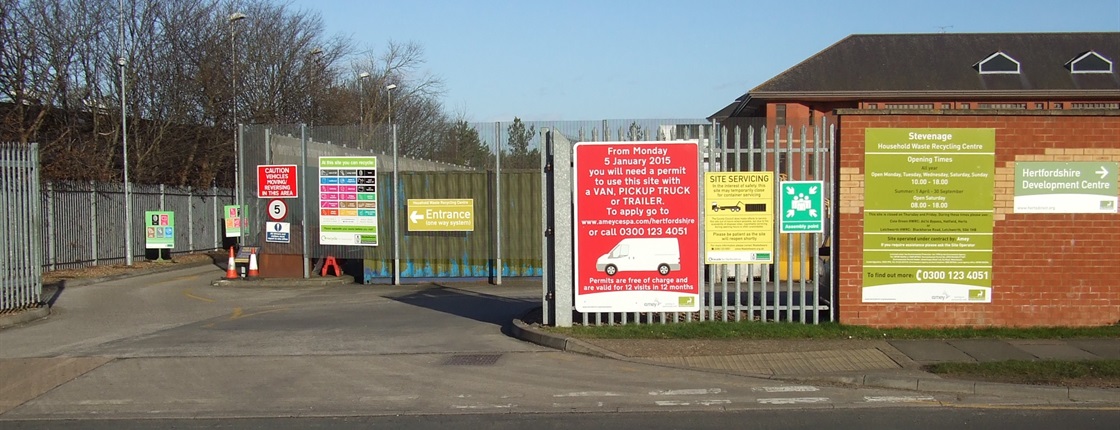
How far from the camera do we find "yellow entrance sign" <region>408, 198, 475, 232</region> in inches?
772

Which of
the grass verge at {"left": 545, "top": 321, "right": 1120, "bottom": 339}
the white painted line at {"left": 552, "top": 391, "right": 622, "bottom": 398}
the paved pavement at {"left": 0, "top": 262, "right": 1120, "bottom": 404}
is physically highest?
the grass verge at {"left": 545, "top": 321, "right": 1120, "bottom": 339}

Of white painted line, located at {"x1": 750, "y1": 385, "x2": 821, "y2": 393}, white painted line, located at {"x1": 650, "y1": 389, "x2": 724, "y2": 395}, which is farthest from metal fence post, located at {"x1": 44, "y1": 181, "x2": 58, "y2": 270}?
white painted line, located at {"x1": 750, "y1": 385, "x2": 821, "y2": 393}

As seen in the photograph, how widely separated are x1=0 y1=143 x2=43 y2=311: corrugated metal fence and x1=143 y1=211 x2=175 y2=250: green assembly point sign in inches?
445

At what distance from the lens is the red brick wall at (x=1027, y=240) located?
1106 cm

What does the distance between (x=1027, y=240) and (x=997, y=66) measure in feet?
120

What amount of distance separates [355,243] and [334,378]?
10527mm

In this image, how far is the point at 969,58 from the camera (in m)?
44.6

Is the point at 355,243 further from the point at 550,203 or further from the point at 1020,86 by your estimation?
the point at 1020,86

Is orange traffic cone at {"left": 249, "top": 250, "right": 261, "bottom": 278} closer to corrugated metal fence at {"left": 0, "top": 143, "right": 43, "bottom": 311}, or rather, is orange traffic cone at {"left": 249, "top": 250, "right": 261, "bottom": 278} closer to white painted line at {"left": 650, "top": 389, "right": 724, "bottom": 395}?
corrugated metal fence at {"left": 0, "top": 143, "right": 43, "bottom": 311}

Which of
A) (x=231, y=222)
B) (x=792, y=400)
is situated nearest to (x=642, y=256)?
(x=792, y=400)

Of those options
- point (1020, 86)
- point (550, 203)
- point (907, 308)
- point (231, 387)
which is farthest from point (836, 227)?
point (1020, 86)

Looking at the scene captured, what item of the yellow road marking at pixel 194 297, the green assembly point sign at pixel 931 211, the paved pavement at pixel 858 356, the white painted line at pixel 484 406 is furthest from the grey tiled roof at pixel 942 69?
the white painted line at pixel 484 406

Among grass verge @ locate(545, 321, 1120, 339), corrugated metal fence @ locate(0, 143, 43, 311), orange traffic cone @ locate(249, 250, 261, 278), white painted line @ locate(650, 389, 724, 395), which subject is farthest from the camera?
orange traffic cone @ locate(249, 250, 261, 278)

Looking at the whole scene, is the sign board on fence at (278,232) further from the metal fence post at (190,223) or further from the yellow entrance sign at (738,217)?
the yellow entrance sign at (738,217)
